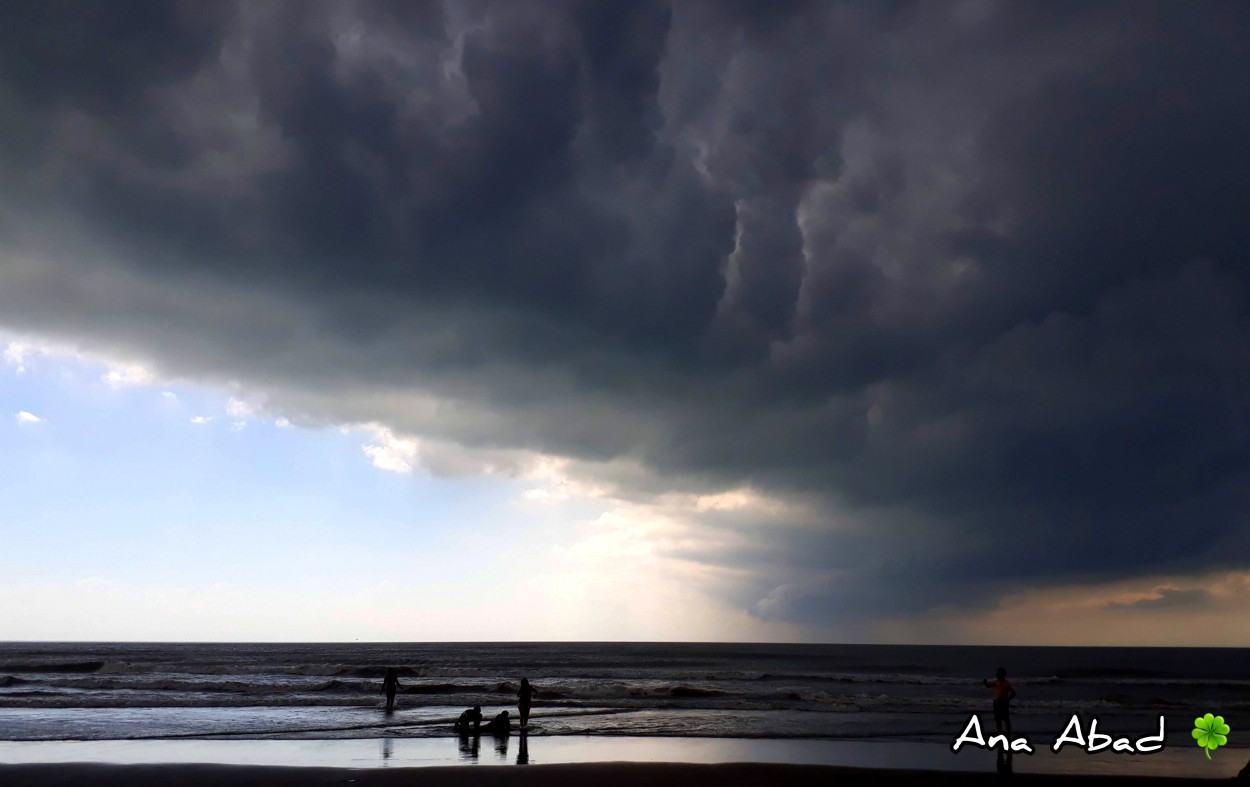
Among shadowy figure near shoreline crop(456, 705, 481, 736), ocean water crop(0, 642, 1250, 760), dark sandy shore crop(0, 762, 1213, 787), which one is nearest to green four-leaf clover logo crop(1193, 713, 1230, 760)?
dark sandy shore crop(0, 762, 1213, 787)

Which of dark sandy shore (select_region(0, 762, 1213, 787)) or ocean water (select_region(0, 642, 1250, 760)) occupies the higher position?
dark sandy shore (select_region(0, 762, 1213, 787))

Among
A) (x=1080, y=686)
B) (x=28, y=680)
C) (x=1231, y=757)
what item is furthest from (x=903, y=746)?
(x=28, y=680)

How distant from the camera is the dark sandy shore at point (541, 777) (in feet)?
56.4

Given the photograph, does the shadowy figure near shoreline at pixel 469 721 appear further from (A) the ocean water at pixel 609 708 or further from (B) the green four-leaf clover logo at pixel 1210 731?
(B) the green four-leaf clover logo at pixel 1210 731

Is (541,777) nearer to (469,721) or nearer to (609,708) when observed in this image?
(469,721)

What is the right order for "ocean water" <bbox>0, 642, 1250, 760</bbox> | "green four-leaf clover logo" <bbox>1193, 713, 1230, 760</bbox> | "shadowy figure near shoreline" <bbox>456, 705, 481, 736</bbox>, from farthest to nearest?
"ocean water" <bbox>0, 642, 1250, 760</bbox>, "shadowy figure near shoreline" <bbox>456, 705, 481, 736</bbox>, "green four-leaf clover logo" <bbox>1193, 713, 1230, 760</bbox>

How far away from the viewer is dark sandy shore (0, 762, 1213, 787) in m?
17.2

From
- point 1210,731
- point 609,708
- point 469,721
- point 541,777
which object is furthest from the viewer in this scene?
point 609,708

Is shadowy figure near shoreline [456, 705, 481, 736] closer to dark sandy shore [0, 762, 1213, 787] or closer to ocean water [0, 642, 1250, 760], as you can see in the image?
ocean water [0, 642, 1250, 760]

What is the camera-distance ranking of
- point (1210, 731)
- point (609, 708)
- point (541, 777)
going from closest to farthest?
point (541, 777), point (1210, 731), point (609, 708)

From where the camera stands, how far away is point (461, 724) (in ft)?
84.0

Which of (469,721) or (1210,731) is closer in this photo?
(1210,731)

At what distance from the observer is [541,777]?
17625 mm

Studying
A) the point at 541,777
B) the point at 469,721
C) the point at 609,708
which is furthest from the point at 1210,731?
the point at 609,708
